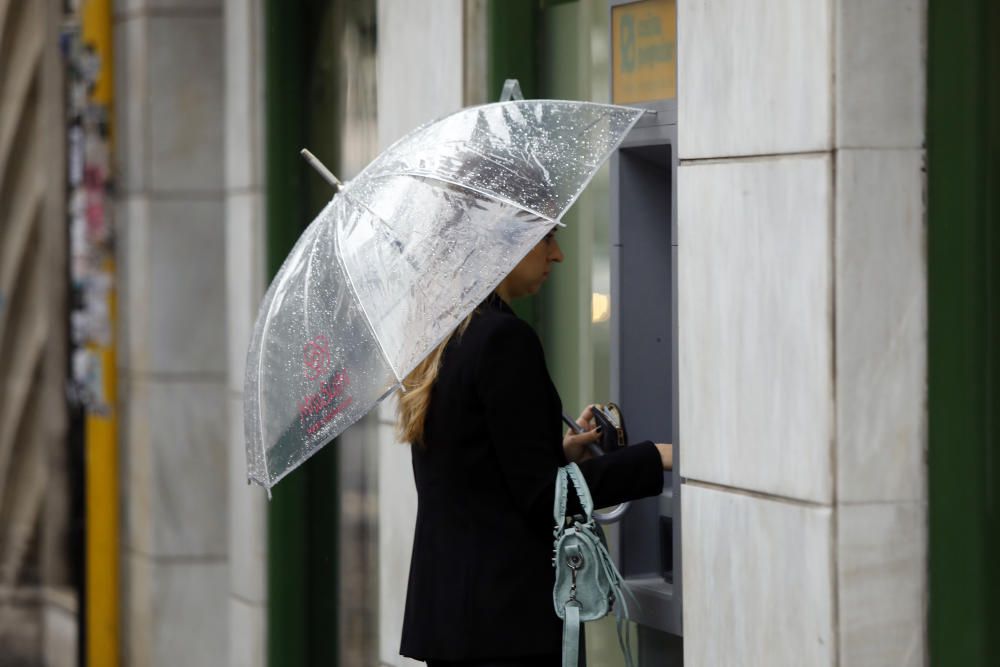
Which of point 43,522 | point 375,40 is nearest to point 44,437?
point 43,522

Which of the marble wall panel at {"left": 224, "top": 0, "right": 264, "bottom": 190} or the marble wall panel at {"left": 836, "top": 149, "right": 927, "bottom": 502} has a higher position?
the marble wall panel at {"left": 224, "top": 0, "right": 264, "bottom": 190}

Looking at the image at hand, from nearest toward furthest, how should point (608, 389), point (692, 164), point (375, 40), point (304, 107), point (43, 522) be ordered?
point (692, 164)
point (608, 389)
point (375, 40)
point (304, 107)
point (43, 522)

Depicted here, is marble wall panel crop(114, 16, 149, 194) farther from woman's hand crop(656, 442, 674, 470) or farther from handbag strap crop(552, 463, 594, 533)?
handbag strap crop(552, 463, 594, 533)

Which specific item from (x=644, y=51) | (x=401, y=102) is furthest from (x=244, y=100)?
(x=644, y=51)

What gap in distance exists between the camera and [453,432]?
360 centimetres

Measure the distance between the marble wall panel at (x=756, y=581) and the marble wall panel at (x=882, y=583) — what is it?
32 mm

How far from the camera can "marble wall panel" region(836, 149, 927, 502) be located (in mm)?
3402

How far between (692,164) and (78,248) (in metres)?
4.81

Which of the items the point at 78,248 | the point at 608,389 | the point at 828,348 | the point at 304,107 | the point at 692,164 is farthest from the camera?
the point at 78,248

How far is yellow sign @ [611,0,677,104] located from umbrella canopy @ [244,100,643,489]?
595mm

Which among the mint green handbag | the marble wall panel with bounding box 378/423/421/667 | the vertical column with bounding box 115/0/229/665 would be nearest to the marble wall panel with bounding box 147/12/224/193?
the vertical column with bounding box 115/0/229/665

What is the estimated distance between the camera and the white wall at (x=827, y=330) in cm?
341

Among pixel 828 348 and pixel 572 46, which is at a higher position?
pixel 572 46

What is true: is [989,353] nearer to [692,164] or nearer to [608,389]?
[692,164]
